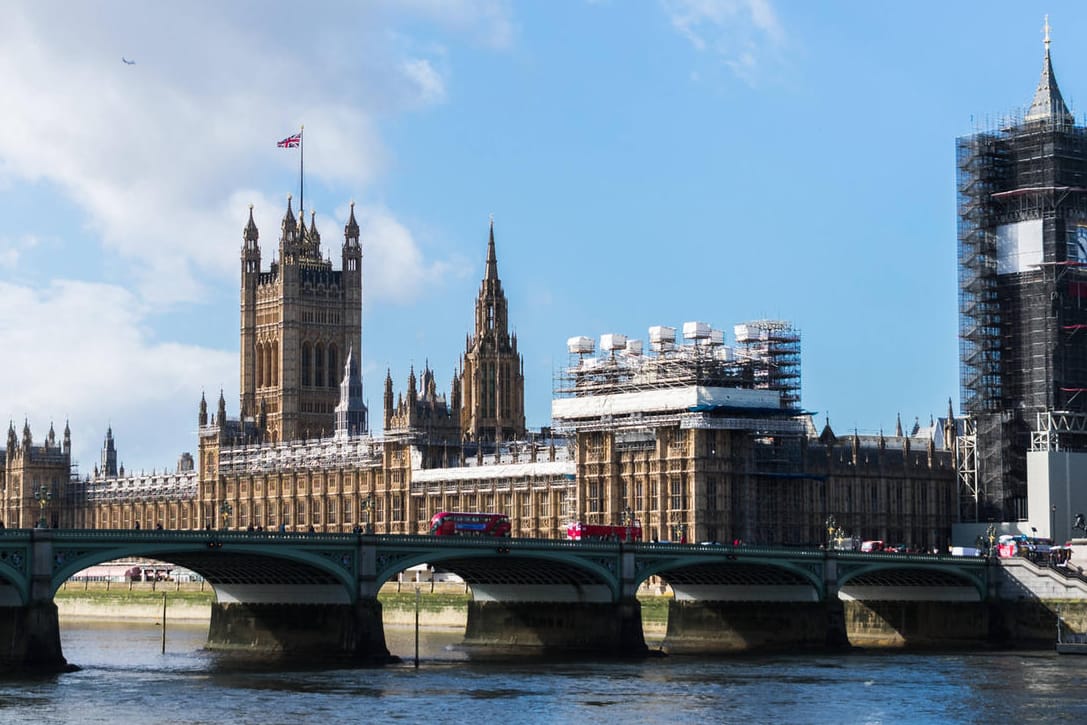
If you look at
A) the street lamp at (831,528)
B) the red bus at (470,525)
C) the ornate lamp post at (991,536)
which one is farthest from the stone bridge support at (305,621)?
the ornate lamp post at (991,536)

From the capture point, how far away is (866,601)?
130 m

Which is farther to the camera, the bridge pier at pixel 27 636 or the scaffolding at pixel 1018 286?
the scaffolding at pixel 1018 286

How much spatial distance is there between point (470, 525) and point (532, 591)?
70.9 feet

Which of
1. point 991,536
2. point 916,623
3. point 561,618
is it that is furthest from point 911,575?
point 991,536

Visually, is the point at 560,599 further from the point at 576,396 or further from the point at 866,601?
the point at 576,396

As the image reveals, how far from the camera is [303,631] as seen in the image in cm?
10556

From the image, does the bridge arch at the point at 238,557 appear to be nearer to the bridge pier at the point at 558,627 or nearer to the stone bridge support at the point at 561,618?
the stone bridge support at the point at 561,618

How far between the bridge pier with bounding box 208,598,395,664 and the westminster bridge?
77mm

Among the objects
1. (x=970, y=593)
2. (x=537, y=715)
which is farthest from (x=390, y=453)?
(x=537, y=715)

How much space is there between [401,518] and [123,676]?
310 ft

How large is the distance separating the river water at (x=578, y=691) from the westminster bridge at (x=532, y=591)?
310cm

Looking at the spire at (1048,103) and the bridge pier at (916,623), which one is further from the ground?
the spire at (1048,103)

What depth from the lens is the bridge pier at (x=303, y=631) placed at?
102 meters

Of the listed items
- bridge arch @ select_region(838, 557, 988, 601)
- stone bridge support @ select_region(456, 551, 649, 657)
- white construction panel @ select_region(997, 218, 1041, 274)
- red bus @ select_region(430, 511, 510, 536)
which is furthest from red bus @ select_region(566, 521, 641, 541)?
white construction panel @ select_region(997, 218, 1041, 274)
